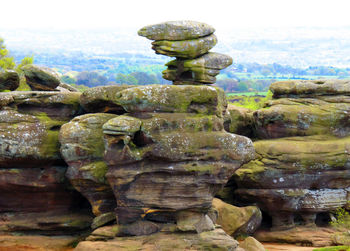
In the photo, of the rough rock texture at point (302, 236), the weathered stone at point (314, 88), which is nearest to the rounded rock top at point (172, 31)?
the weathered stone at point (314, 88)

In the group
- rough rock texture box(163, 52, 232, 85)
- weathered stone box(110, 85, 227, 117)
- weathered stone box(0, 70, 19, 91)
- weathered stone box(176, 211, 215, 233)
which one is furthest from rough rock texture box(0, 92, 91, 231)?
rough rock texture box(163, 52, 232, 85)

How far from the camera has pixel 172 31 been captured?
33.5 m

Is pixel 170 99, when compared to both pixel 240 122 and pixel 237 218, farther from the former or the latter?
pixel 240 122

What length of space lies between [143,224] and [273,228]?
1263cm

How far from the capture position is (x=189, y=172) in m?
28.3

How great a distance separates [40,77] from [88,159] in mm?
10893

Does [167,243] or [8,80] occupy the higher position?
[8,80]

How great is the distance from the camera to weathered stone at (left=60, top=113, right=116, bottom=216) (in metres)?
30.2

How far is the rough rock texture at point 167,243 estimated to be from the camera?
27.5m

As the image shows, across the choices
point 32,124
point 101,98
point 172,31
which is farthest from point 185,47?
point 32,124

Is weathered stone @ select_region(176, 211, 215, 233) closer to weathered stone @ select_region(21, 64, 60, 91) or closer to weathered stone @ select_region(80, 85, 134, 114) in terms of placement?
weathered stone @ select_region(80, 85, 134, 114)

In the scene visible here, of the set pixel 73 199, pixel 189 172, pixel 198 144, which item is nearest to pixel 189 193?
pixel 189 172

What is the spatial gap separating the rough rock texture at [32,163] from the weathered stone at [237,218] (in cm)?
1017

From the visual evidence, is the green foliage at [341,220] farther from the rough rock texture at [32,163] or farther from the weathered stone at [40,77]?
the weathered stone at [40,77]
